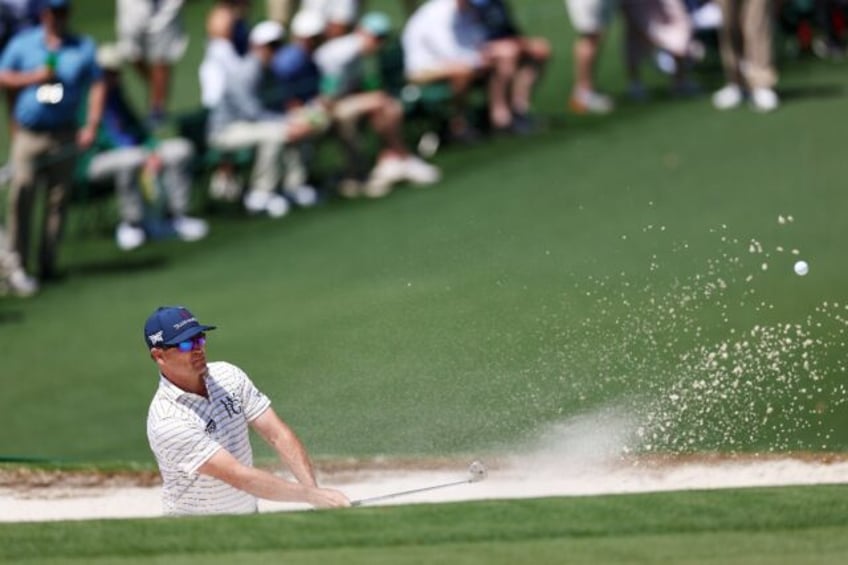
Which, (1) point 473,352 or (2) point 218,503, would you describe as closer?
(2) point 218,503

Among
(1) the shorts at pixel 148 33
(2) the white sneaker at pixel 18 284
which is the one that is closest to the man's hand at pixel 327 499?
(2) the white sneaker at pixel 18 284

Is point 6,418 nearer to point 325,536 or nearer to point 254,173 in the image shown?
point 254,173

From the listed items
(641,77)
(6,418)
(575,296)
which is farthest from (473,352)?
(641,77)

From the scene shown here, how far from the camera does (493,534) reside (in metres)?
8.26

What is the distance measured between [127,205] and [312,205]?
1.72 m

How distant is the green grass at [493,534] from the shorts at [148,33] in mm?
10254

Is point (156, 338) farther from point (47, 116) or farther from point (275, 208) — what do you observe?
Result: point (275, 208)

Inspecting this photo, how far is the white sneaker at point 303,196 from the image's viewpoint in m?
17.2

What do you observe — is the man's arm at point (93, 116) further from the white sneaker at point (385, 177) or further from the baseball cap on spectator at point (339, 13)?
the baseball cap on spectator at point (339, 13)

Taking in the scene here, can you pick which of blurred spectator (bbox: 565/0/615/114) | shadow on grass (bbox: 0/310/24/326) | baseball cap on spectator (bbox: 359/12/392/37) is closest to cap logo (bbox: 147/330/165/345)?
shadow on grass (bbox: 0/310/24/326)

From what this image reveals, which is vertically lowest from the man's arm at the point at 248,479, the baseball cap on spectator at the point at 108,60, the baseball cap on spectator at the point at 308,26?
the baseball cap on spectator at the point at 308,26

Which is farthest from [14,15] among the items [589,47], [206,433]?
[206,433]

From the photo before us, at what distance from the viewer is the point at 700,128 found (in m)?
18.9

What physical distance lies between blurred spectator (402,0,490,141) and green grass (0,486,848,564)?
988 cm
